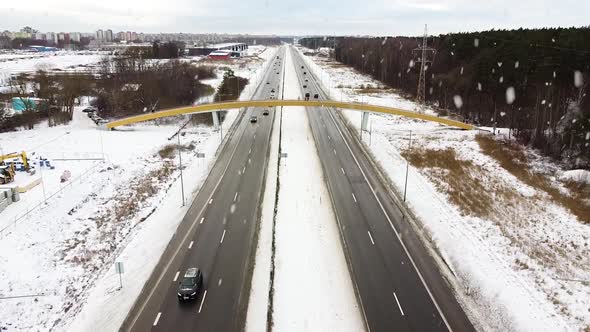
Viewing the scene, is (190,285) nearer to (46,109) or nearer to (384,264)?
(384,264)

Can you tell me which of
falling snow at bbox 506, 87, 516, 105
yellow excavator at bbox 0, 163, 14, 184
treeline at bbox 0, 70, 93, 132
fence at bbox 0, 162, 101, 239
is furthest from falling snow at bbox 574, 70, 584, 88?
treeline at bbox 0, 70, 93, 132

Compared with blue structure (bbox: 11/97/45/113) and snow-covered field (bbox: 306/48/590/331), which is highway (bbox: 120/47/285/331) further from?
blue structure (bbox: 11/97/45/113)

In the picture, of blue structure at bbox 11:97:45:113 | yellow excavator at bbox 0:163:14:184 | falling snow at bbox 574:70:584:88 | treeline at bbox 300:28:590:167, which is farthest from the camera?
blue structure at bbox 11:97:45:113

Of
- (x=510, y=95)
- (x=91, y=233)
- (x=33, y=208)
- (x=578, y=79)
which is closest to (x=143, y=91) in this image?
(x=33, y=208)

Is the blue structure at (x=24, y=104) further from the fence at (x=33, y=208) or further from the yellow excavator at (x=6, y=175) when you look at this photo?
the fence at (x=33, y=208)

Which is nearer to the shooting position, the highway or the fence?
the highway

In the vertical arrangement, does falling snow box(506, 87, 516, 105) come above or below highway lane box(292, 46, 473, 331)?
above

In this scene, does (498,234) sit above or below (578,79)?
below
